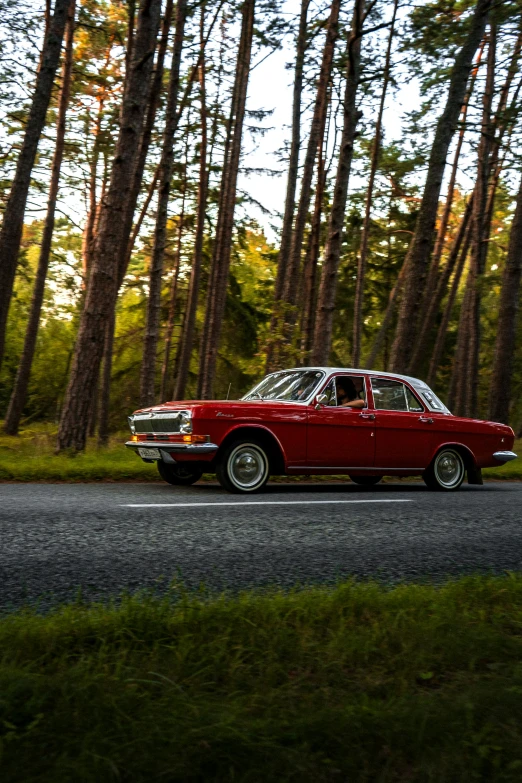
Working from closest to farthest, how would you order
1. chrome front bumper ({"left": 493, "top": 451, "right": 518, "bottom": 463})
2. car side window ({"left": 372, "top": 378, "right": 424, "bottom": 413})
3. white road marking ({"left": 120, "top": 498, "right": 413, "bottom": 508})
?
white road marking ({"left": 120, "top": 498, "right": 413, "bottom": 508}) → car side window ({"left": 372, "top": 378, "right": 424, "bottom": 413}) → chrome front bumper ({"left": 493, "top": 451, "right": 518, "bottom": 463})

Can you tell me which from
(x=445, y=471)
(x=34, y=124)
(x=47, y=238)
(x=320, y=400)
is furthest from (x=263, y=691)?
(x=47, y=238)

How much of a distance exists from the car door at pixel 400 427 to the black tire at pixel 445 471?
190mm

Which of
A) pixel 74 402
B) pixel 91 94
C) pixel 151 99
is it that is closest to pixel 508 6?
pixel 151 99

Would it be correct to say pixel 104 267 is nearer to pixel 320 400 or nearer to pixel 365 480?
pixel 320 400

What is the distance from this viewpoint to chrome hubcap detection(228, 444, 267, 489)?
33.5 feet

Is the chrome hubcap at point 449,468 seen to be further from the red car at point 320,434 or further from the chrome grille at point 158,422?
the chrome grille at point 158,422

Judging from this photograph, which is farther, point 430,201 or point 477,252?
point 477,252

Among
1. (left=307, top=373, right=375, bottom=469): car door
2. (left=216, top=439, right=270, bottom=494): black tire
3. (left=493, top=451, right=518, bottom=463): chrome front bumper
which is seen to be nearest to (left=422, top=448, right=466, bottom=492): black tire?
(left=493, top=451, right=518, bottom=463): chrome front bumper

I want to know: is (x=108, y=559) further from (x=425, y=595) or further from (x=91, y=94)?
(x=91, y=94)

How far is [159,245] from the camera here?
18.4m

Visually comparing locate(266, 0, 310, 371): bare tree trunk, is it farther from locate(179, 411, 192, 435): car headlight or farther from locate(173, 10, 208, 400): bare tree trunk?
locate(179, 411, 192, 435): car headlight

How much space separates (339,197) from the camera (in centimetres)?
1744

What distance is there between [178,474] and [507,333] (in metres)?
12.5

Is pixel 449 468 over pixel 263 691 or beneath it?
over
